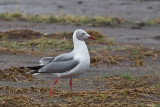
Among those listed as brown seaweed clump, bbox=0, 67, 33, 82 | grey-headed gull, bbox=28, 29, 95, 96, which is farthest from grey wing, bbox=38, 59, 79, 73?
brown seaweed clump, bbox=0, 67, 33, 82

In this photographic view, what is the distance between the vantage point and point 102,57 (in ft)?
40.4

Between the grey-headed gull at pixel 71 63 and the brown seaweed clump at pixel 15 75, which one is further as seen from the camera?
the brown seaweed clump at pixel 15 75

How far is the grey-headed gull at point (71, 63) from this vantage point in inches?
340

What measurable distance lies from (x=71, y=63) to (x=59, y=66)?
0.85 feet

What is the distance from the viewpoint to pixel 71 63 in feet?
28.5

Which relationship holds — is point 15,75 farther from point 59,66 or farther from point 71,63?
point 71,63

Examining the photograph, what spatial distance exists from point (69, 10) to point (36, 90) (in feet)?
42.2

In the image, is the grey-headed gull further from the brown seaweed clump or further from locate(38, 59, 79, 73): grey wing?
the brown seaweed clump

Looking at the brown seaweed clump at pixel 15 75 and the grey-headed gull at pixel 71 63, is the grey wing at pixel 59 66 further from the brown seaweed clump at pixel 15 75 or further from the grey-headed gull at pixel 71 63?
the brown seaweed clump at pixel 15 75

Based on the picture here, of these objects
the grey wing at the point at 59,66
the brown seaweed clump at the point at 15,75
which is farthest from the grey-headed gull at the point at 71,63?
the brown seaweed clump at the point at 15,75

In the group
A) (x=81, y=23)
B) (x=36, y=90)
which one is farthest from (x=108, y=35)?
(x=36, y=90)

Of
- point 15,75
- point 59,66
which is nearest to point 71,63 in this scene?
point 59,66

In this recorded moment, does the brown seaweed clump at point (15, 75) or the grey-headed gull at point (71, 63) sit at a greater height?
the grey-headed gull at point (71, 63)

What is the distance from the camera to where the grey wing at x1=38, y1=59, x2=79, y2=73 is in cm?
866
